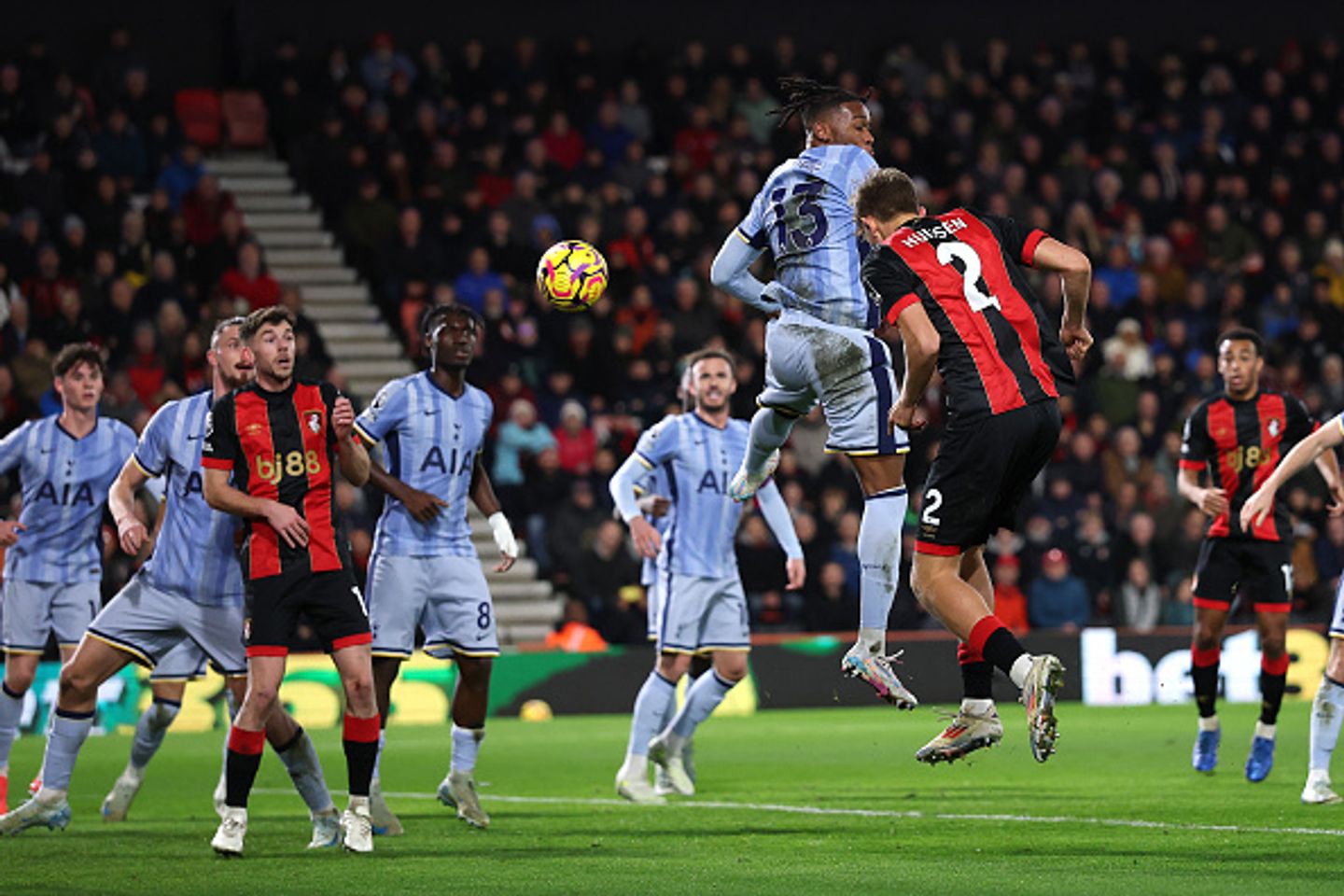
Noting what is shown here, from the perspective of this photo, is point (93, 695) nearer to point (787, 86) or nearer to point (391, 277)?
point (787, 86)

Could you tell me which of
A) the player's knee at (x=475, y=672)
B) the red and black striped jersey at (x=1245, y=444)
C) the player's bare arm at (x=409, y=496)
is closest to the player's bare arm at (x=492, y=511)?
the player's bare arm at (x=409, y=496)

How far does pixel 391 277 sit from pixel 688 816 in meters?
11.3

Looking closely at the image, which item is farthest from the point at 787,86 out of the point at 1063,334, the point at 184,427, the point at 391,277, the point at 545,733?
the point at 391,277

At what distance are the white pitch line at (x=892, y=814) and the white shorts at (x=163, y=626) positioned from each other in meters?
2.01

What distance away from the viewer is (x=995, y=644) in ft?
26.7

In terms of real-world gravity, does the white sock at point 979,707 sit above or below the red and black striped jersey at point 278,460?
below

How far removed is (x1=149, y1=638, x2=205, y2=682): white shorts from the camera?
11094 mm

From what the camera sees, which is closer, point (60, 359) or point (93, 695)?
point (93, 695)

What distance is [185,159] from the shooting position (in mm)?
20953

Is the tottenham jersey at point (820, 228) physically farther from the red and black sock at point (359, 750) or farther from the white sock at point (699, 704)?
the white sock at point (699, 704)

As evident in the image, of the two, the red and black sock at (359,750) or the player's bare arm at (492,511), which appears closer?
the red and black sock at (359,750)

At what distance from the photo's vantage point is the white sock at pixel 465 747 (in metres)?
10.8

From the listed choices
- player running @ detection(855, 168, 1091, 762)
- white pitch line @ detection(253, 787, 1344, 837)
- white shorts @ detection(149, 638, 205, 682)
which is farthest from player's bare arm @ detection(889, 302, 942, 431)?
white shorts @ detection(149, 638, 205, 682)

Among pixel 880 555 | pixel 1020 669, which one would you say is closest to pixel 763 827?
pixel 880 555
